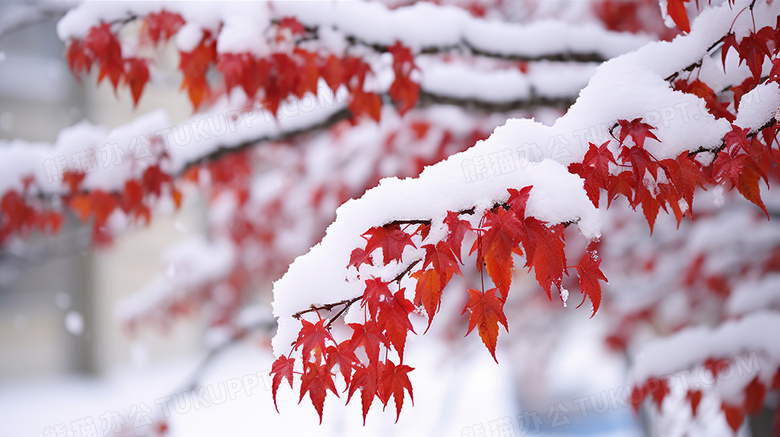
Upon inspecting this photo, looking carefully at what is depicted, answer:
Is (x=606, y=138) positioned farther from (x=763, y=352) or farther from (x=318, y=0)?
(x=763, y=352)

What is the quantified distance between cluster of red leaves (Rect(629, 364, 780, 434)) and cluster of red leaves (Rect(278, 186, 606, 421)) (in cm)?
173

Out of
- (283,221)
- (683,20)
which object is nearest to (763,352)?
(683,20)

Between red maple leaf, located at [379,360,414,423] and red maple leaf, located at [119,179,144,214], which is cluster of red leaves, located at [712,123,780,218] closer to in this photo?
red maple leaf, located at [379,360,414,423]

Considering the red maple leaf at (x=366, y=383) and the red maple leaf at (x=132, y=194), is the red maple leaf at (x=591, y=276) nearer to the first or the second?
the red maple leaf at (x=366, y=383)

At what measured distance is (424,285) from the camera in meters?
1.29

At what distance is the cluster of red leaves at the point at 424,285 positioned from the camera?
1214mm

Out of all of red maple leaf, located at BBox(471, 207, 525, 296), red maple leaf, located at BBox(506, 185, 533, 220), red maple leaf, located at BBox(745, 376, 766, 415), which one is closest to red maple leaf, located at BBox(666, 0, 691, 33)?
red maple leaf, located at BBox(506, 185, 533, 220)

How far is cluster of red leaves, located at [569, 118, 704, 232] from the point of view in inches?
52.8

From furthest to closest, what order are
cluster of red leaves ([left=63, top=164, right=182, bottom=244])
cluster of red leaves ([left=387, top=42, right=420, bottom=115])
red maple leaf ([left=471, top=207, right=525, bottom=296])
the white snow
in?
the white snow → cluster of red leaves ([left=63, top=164, right=182, bottom=244]) → cluster of red leaves ([left=387, top=42, right=420, bottom=115]) → red maple leaf ([left=471, top=207, right=525, bottom=296])

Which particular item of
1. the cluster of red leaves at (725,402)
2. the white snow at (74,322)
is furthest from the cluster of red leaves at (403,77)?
the white snow at (74,322)

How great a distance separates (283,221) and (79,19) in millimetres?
3620

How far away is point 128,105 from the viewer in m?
10.4

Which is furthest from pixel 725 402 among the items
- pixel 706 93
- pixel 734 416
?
pixel 706 93

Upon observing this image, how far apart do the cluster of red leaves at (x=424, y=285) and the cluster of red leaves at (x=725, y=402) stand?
5.69 ft
